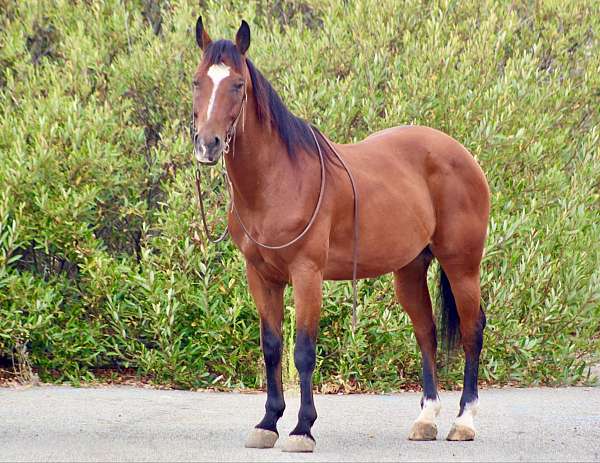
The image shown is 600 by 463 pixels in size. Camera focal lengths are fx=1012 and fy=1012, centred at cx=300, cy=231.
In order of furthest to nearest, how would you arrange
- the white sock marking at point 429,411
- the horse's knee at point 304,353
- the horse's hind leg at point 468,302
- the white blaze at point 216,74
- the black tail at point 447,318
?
the black tail at point 447,318, the horse's hind leg at point 468,302, the white sock marking at point 429,411, the horse's knee at point 304,353, the white blaze at point 216,74

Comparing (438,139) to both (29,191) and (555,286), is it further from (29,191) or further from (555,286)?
(29,191)

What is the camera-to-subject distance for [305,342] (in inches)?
229

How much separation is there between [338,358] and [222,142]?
12.6 ft

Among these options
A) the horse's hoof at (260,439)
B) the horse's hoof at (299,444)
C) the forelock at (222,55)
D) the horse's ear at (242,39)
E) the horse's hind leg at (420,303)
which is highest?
the horse's ear at (242,39)

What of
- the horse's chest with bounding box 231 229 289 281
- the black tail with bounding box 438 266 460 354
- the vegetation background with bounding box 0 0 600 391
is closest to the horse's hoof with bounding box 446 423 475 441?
the black tail with bounding box 438 266 460 354

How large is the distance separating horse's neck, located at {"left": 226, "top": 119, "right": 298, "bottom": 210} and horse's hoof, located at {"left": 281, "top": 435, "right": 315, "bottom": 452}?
1330 millimetres

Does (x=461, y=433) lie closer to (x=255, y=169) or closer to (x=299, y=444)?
(x=299, y=444)

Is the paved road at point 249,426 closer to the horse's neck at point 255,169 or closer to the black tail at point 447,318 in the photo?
the black tail at point 447,318

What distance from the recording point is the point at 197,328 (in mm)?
8781

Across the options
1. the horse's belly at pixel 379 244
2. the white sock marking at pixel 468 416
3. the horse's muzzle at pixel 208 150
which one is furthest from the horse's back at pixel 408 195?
the horse's muzzle at pixel 208 150

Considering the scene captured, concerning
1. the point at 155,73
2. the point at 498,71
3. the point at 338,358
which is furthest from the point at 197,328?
the point at 498,71

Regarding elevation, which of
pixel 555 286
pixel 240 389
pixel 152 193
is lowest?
pixel 240 389

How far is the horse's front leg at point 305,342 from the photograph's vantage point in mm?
5723

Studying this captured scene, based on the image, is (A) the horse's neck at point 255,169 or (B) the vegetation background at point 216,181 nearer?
(A) the horse's neck at point 255,169
